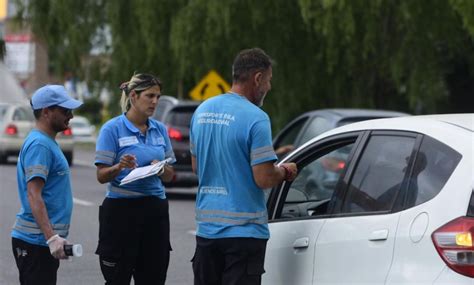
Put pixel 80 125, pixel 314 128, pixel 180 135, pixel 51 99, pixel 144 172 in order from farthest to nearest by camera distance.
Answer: pixel 80 125
pixel 180 135
pixel 314 128
pixel 144 172
pixel 51 99

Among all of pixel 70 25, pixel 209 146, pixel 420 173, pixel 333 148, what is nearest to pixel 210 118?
pixel 209 146

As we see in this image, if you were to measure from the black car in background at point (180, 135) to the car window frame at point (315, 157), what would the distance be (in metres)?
12.5

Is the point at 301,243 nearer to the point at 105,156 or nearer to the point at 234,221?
the point at 234,221

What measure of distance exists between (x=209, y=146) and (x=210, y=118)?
147mm

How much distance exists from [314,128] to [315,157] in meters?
8.41

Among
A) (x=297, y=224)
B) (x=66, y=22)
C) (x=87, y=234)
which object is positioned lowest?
(x=87, y=234)

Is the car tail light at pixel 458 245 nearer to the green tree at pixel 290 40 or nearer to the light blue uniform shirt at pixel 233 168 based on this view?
the light blue uniform shirt at pixel 233 168

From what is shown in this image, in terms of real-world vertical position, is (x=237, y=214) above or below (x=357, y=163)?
below

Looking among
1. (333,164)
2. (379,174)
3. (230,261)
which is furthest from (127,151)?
(333,164)

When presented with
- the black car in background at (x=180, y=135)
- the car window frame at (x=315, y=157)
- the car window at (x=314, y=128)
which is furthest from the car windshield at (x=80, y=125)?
the car window frame at (x=315, y=157)

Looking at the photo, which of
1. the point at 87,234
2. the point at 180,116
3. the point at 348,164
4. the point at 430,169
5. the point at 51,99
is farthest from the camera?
the point at 180,116

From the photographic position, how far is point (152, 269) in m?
7.79

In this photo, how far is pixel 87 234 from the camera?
14680 millimetres

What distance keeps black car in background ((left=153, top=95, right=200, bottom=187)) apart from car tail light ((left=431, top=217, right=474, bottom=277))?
14330mm
